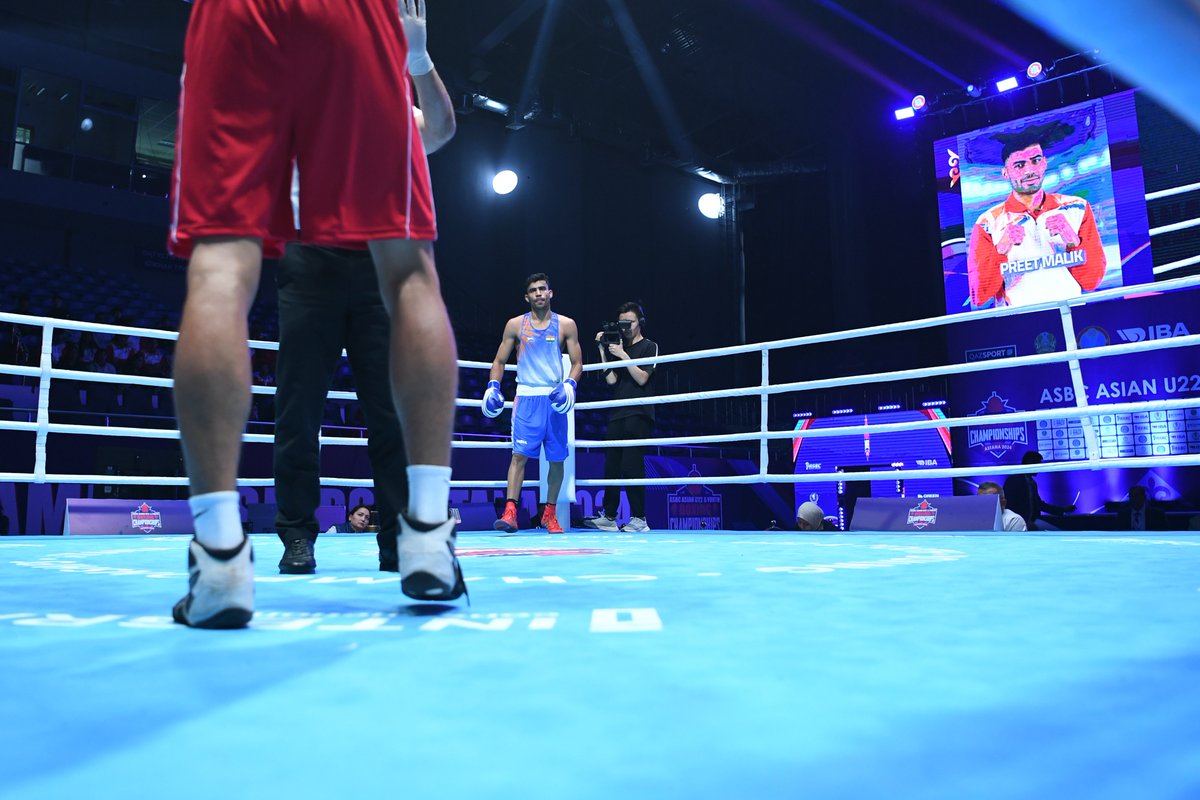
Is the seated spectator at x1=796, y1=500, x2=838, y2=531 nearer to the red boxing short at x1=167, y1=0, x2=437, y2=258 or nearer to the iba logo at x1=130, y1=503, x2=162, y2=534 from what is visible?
the iba logo at x1=130, y1=503, x2=162, y2=534

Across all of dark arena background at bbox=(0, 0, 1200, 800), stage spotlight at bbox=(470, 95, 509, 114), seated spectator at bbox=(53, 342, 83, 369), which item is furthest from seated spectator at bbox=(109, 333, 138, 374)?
stage spotlight at bbox=(470, 95, 509, 114)

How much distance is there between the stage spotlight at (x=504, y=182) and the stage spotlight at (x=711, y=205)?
3.27 m

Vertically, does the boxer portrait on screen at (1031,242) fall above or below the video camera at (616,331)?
above

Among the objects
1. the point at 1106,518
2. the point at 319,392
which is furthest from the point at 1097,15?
the point at 1106,518

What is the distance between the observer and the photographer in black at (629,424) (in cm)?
427

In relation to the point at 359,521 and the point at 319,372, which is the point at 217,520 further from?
the point at 359,521

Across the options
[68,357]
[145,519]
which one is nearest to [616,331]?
[145,519]

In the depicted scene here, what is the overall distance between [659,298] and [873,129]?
3821mm

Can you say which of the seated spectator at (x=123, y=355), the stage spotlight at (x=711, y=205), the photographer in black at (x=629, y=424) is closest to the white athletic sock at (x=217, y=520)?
the photographer in black at (x=629, y=424)

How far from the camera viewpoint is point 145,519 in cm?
335

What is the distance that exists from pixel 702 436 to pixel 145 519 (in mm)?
4934

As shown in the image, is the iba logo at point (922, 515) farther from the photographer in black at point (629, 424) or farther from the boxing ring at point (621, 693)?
the boxing ring at point (621, 693)

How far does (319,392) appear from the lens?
5.92 feet

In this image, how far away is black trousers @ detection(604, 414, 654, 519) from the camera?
4297 millimetres
